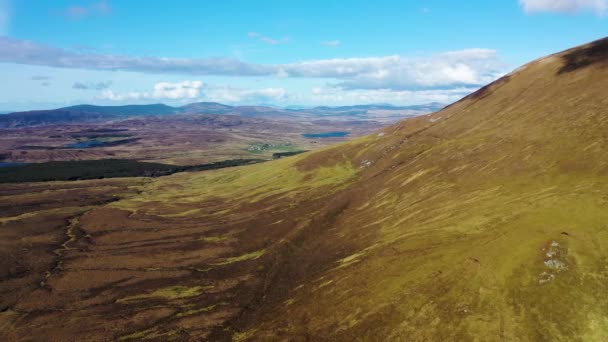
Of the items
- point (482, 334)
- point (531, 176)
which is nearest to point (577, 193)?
point (531, 176)

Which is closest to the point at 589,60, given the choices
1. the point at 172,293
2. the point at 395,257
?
the point at 395,257

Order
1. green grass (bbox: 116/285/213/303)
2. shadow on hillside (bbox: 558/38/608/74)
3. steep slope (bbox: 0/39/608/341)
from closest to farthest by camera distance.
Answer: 1. steep slope (bbox: 0/39/608/341)
2. green grass (bbox: 116/285/213/303)
3. shadow on hillside (bbox: 558/38/608/74)

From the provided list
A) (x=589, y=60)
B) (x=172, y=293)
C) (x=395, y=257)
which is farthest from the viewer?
(x=589, y=60)

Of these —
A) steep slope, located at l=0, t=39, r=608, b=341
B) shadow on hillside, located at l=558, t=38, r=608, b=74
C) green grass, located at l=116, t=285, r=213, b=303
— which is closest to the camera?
steep slope, located at l=0, t=39, r=608, b=341

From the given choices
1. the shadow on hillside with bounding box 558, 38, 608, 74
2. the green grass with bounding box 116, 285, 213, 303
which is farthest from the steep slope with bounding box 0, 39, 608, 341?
the shadow on hillside with bounding box 558, 38, 608, 74

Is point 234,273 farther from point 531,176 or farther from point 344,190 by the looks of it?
point 531,176

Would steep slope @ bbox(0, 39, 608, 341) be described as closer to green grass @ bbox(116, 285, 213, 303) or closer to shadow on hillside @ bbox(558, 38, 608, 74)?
green grass @ bbox(116, 285, 213, 303)

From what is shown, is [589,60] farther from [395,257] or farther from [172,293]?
[172,293]

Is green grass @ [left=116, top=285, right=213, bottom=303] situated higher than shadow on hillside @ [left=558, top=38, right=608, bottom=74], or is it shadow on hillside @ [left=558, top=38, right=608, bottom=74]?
shadow on hillside @ [left=558, top=38, right=608, bottom=74]

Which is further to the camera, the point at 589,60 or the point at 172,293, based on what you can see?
the point at 589,60
